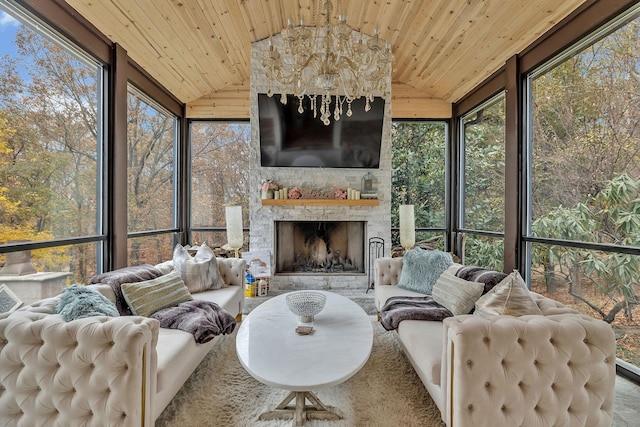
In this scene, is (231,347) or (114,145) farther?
(114,145)

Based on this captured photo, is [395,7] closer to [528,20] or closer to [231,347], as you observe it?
[528,20]

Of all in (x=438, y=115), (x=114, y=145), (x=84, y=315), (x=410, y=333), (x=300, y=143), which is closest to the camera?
(x=84, y=315)

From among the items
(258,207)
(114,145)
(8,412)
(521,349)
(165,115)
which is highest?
(165,115)

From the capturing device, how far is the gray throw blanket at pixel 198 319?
2107 mm

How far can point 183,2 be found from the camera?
3.21 metres

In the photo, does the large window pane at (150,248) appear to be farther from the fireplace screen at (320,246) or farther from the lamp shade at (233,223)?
the fireplace screen at (320,246)

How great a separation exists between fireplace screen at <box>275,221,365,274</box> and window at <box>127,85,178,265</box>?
1790mm

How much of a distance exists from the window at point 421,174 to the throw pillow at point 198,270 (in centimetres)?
325

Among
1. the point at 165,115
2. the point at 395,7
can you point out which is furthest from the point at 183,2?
the point at 395,7

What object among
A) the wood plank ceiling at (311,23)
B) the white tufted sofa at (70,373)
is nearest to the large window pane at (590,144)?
the wood plank ceiling at (311,23)

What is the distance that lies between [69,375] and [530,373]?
2117 mm

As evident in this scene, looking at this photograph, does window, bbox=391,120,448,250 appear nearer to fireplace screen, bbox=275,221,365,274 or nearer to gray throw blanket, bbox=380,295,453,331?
fireplace screen, bbox=275,221,365,274

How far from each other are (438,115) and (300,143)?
2.51m

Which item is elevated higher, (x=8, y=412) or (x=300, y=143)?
(x=300, y=143)
